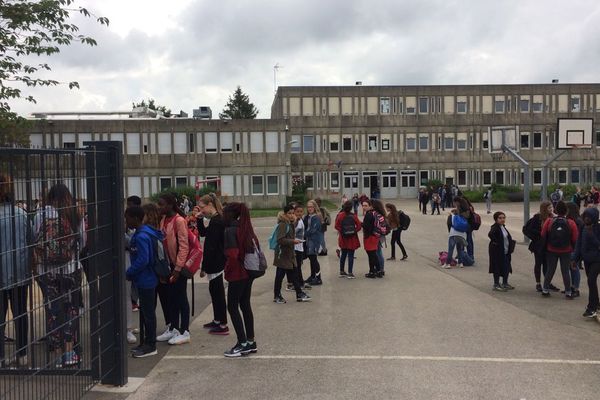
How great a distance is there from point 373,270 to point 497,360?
256 inches

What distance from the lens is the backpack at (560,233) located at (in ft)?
34.0

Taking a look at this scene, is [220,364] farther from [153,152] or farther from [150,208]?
[153,152]

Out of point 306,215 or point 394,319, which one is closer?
point 394,319

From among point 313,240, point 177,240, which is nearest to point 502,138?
point 313,240

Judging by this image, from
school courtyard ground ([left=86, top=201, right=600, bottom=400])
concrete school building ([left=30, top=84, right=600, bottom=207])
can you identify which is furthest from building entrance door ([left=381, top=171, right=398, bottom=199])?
school courtyard ground ([left=86, top=201, right=600, bottom=400])

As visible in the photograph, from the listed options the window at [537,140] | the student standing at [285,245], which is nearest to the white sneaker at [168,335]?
the student standing at [285,245]

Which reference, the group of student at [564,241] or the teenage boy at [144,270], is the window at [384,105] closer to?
the group of student at [564,241]

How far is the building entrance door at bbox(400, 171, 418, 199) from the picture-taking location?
211 feet

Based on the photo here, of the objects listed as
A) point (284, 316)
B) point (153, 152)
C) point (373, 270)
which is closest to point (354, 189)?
point (153, 152)

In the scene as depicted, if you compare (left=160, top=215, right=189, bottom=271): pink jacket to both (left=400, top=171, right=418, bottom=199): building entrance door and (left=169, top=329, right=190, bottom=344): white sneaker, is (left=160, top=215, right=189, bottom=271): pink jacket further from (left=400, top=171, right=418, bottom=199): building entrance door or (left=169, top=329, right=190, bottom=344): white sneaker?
(left=400, top=171, right=418, bottom=199): building entrance door

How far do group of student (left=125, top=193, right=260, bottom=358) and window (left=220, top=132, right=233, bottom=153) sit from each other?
1701 inches

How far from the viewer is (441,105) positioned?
64.2m

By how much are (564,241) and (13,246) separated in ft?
29.1

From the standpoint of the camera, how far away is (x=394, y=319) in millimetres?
Result: 8953
